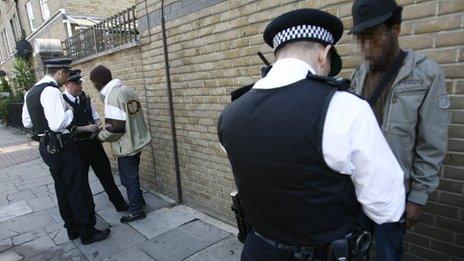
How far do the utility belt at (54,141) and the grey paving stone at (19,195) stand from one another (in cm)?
253

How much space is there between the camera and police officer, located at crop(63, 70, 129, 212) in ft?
13.1

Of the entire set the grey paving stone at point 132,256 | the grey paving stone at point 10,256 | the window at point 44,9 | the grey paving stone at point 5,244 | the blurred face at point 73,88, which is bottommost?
the grey paving stone at point 5,244

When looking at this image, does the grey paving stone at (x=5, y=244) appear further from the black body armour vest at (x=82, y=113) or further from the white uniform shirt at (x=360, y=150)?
the white uniform shirt at (x=360, y=150)

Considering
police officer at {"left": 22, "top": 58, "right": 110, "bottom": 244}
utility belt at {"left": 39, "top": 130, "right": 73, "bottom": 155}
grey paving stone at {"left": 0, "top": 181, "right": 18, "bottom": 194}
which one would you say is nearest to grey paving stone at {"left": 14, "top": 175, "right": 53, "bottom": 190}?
grey paving stone at {"left": 0, "top": 181, "right": 18, "bottom": 194}

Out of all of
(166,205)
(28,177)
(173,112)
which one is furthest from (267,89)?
(28,177)

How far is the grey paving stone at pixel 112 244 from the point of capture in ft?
11.3

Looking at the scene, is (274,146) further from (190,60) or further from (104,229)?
(104,229)

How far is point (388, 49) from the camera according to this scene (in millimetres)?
1690

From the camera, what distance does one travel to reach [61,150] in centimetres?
340

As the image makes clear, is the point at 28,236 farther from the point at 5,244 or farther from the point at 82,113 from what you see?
the point at 82,113

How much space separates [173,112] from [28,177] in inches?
162

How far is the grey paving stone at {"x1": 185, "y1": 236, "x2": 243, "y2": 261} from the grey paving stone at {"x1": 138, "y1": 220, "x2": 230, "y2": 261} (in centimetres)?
7

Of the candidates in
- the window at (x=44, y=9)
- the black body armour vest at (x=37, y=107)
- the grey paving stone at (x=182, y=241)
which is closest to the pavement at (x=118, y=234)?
the grey paving stone at (x=182, y=241)

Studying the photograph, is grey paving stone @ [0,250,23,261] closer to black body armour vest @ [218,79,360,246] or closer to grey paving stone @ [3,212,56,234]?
grey paving stone @ [3,212,56,234]
